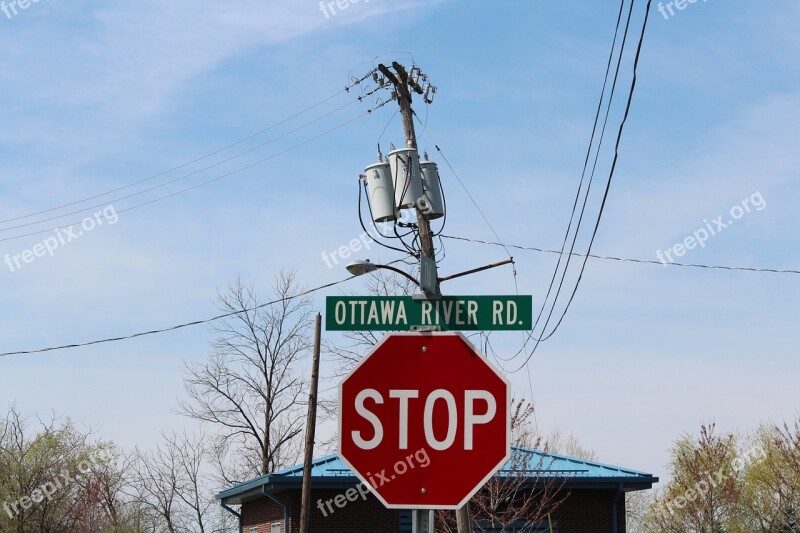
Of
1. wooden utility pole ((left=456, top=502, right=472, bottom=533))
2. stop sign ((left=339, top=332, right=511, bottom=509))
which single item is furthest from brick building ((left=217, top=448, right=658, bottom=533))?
stop sign ((left=339, top=332, right=511, bottom=509))

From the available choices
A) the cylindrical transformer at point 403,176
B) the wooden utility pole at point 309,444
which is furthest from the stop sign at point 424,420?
the wooden utility pole at point 309,444

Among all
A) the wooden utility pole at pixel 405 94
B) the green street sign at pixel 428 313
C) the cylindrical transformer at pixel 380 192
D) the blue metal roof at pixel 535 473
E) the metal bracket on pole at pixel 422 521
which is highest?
the wooden utility pole at pixel 405 94

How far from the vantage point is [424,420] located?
5078mm

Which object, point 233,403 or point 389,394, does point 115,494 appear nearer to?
point 233,403

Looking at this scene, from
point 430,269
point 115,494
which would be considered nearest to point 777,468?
point 115,494

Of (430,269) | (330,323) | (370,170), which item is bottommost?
(330,323)

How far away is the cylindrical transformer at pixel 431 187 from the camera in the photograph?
16.5 m

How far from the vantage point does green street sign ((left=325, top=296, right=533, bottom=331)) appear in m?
5.83

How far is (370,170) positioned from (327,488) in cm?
1250

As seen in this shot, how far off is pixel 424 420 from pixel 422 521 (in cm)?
54

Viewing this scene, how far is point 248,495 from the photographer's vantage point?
29000 millimetres

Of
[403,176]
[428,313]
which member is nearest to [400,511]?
[403,176]

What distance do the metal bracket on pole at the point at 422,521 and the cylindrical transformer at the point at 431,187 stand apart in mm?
11360

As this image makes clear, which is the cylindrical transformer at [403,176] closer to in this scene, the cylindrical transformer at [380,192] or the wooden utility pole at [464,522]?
the cylindrical transformer at [380,192]
